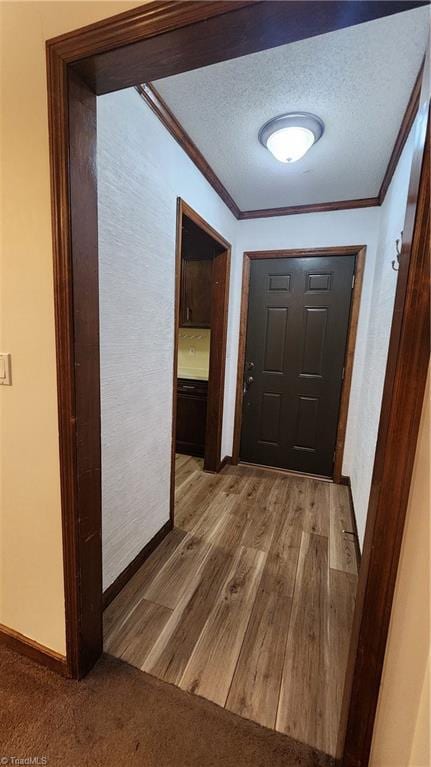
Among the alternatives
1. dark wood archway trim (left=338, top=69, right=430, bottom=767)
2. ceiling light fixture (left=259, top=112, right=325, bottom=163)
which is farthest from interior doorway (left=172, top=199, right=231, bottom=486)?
dark wood archway trim (left=338, top=69, right=430, bottom=767)

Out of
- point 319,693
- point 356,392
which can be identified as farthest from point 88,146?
point 356,392

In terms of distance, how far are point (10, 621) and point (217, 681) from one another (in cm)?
87

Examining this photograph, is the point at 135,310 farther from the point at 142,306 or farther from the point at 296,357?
the point at 296,357

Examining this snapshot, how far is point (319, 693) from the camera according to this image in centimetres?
121

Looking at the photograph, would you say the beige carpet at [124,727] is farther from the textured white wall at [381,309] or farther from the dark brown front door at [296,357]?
the dark brown front door at [296,357]

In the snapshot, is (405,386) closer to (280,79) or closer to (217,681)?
(217,681)

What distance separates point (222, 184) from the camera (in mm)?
2367

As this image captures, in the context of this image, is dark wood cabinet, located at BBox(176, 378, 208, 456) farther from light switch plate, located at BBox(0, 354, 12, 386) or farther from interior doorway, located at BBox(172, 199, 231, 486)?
light switch plate, located at BBox(0, 354, 12, 386)

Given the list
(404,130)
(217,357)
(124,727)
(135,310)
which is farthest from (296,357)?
(124,727)

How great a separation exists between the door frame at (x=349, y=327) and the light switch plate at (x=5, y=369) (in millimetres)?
2201

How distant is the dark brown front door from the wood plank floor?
0.68m

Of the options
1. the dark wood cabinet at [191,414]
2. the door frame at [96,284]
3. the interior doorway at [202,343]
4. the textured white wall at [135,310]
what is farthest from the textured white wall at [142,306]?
the dark wood cabinet at [191,414]

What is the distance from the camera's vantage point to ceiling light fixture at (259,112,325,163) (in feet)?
5.30

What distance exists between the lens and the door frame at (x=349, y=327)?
103 inches
